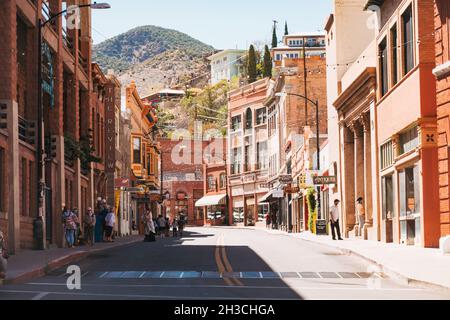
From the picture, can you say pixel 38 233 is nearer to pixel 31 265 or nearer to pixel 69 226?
pixel 69 226

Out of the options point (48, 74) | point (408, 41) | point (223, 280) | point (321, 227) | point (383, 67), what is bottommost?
point (321, 227)

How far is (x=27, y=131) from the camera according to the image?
38000 mm

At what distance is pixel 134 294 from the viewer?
58.2 feet

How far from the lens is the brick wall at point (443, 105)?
29766 millimetres

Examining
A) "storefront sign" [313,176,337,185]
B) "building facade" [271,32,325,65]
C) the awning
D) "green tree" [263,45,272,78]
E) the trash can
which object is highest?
"green tree" [263,45,272,78]

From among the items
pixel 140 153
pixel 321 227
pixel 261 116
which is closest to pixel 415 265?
pixel 321 227

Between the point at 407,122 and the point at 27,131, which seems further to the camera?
the point at 27,131

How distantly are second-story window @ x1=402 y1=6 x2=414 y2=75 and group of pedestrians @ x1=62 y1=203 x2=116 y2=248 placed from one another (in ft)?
49.7

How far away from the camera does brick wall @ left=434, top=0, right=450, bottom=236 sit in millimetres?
29766

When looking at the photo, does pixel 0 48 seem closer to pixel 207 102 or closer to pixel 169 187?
pixel 169 187

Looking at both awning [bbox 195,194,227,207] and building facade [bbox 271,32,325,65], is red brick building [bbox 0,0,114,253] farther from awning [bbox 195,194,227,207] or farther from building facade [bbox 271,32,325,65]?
awning [bbox 195,194,227,207]

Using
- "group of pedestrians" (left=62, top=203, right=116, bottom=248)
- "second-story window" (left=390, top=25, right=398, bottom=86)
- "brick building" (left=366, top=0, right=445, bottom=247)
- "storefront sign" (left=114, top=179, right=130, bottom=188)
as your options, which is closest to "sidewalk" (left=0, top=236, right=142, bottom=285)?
"group of pedestrians" (left=62, top=203, right=116, bottom=248)

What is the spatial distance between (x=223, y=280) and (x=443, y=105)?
1186cm
